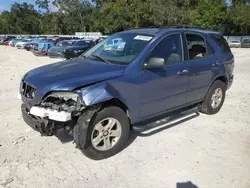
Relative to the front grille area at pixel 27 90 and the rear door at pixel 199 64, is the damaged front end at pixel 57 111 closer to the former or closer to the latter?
the front grille area at pixel 27 90

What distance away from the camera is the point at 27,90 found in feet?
13.3

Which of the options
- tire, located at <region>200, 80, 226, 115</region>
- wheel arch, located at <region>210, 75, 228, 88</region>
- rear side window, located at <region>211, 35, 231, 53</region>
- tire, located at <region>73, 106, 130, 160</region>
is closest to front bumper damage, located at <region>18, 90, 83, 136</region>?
tire, located at <region>73, 106, 130, 160</region>

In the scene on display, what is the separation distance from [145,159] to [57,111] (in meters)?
1.48

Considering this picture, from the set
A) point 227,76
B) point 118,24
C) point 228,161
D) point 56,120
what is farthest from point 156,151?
point 118,24

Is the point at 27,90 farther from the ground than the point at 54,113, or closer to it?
farther from the ground

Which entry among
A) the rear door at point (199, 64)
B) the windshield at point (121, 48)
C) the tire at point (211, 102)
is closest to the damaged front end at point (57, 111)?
the windshield at point (121, 48)

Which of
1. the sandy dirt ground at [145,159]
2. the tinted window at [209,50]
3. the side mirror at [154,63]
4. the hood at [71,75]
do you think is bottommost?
the sandy dirt ground at [145,159]

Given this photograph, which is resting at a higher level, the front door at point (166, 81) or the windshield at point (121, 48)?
the windshield at point (121, 48)

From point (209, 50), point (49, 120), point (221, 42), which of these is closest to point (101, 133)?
point (49, 120)

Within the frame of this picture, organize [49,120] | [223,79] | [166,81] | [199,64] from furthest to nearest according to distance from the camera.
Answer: [223,79] → [199,64] → [166,81] → [49,120]

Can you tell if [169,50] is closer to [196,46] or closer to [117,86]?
[196,46]

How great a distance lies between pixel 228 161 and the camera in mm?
3938

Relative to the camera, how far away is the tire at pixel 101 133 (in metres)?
3.66

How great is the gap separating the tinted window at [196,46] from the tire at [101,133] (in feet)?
6.47
